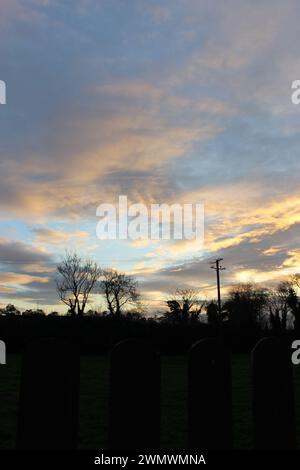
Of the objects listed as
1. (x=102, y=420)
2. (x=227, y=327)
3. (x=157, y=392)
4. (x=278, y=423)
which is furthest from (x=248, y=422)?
(x=227, y=327)

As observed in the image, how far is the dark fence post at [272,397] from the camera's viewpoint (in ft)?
10.3

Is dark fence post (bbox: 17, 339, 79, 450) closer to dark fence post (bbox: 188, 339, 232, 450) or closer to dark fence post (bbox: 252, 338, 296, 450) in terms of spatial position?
dark fence post (bbox: 188, 339, 232, 450)

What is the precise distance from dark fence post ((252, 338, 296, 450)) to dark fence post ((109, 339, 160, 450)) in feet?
2.55

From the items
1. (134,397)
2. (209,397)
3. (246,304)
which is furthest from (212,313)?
(134,397)

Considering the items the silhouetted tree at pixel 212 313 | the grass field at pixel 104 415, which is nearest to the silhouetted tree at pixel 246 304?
the silhouetted tree at pixel 212 313

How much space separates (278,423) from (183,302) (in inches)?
2840

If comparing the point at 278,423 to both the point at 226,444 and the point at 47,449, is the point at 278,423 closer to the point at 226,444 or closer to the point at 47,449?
the point at 226,444

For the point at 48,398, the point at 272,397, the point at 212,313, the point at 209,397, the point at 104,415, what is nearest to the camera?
the point at 48,398

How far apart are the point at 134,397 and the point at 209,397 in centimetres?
54

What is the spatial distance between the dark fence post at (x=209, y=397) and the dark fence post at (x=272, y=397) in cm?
24

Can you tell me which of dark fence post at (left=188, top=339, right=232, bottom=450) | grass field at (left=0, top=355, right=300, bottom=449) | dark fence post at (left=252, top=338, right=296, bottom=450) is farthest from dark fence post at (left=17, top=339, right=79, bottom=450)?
grass field at (left=0, top=355, right=300, bottom=449)

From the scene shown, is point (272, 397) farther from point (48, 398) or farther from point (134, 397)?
point (48, 398)

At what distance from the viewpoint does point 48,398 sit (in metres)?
2.71

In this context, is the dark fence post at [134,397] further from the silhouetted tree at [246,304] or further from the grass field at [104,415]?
the silhouetted tree at [246,304]
